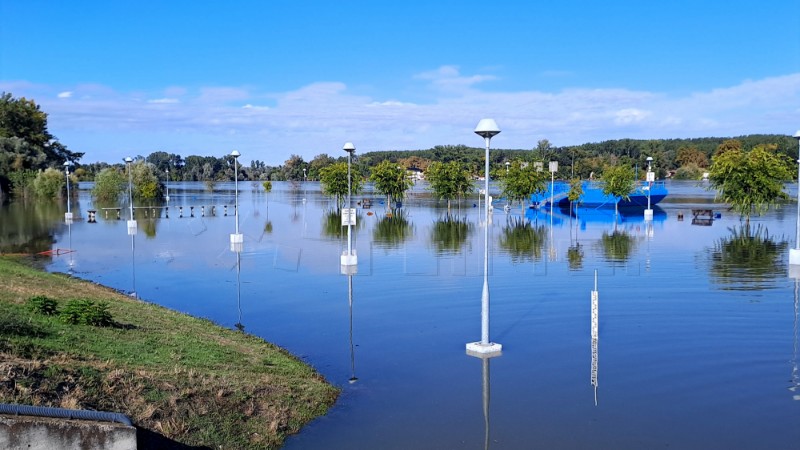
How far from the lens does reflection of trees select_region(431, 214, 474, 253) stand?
3284 cm

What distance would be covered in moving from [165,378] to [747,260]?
81.1 feet

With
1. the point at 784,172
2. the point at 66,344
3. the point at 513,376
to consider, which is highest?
the point at 784,172

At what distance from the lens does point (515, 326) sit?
1631 cm

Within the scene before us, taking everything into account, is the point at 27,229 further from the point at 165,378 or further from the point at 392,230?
the point at 165,378

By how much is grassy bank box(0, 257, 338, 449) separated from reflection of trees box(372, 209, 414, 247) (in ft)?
69.8

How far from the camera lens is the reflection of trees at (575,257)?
25969mm

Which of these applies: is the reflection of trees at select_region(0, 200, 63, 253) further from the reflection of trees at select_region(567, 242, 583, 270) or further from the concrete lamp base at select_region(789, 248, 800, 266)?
the concrete lamp base at select_region(789, 248, 800, 266)

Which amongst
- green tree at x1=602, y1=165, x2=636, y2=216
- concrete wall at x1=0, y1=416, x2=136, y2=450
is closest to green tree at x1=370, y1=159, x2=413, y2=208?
green tree at x1=602, y1=165, x2=636, y2=216

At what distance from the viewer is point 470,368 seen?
12.8 meters

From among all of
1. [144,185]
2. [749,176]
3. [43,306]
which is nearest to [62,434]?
[43,306]

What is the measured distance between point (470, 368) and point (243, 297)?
29.6 feet

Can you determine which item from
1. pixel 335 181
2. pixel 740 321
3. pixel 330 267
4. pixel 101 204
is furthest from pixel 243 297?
pixel 101 204

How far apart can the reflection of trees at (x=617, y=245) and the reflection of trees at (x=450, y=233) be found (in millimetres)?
6791

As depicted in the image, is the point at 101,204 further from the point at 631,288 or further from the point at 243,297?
the point at 631,288
